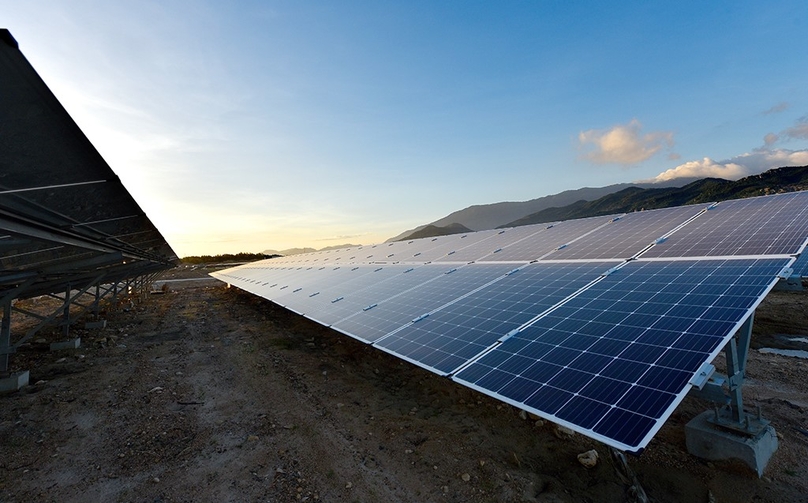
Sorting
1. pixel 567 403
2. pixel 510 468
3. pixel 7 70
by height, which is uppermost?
pixel 7 70

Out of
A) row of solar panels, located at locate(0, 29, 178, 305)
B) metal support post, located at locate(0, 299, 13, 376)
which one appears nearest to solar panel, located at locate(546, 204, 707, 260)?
row of solar panels, located at locate(0, 29, 178, 305)

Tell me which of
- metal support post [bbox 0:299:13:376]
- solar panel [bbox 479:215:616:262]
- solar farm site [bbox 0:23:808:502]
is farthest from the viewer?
solar panel [bbox 479:215:616:262]

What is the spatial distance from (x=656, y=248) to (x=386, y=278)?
29.0 feet

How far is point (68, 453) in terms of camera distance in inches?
276

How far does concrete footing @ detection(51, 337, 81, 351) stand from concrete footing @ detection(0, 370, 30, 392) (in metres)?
3.89

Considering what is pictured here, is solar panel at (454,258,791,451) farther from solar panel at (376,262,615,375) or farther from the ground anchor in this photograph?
the ground anchor

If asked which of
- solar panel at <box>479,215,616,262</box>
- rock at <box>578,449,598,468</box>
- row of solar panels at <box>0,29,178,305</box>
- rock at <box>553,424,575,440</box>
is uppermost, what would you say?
row of solar panels at <box>0,29,178,305</box>

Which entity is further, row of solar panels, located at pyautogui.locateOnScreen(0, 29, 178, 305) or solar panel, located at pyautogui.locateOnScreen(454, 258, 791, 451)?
solar panel, located at pyautogui.locateOnScreen(454, 258, 791, 451)

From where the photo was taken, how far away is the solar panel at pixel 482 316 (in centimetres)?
673

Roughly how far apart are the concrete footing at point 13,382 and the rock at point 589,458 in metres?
14.3

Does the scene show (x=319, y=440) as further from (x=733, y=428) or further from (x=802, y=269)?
(x=802, y=269)

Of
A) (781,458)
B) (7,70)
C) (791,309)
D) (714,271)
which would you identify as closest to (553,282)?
(714,271)

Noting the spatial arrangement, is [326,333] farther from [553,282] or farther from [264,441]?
[553,282]

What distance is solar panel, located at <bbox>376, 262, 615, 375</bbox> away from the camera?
6.73 meters
